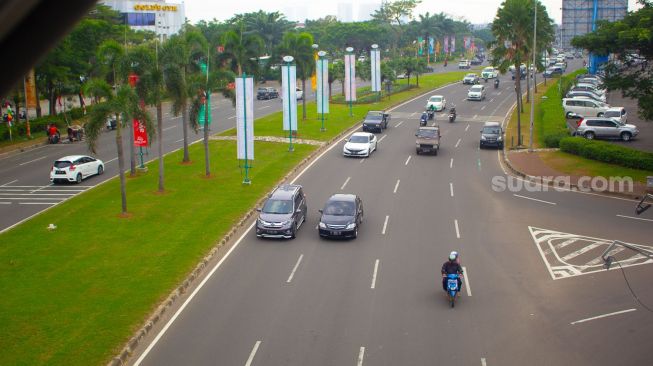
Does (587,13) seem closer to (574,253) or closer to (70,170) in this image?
(574,253)

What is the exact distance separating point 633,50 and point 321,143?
21759mm

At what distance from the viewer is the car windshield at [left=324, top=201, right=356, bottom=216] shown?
28.0 m

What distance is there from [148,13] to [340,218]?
114170 millimetres

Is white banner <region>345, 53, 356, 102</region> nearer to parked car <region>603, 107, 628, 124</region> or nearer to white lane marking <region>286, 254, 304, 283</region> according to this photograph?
parked car <region>603, 107, 628, 124</region>

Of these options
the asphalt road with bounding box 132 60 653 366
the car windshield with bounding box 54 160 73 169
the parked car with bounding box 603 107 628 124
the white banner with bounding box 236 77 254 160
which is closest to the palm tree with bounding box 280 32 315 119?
the white banner with bounding box 236 77 254 160

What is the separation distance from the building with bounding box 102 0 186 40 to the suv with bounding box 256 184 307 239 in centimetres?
10432

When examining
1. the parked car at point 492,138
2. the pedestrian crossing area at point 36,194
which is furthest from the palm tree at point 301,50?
the pedestrian crossing area at point 36,194

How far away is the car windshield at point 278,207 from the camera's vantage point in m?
28.0

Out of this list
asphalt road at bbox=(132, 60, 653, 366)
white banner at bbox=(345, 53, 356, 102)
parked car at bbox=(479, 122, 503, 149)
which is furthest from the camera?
white banner at bbox=(345, 53, 356, 102)

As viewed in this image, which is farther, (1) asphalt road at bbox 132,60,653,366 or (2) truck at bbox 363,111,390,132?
(2) truck at bbox 363,111,390,132

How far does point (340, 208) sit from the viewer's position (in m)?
28.2

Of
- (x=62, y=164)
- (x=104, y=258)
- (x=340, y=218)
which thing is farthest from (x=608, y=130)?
(x=104, y=258)

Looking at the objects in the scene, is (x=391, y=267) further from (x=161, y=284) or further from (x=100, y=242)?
(x=100, y=242)

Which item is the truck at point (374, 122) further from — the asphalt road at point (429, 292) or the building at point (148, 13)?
the building at point (148, 13)
